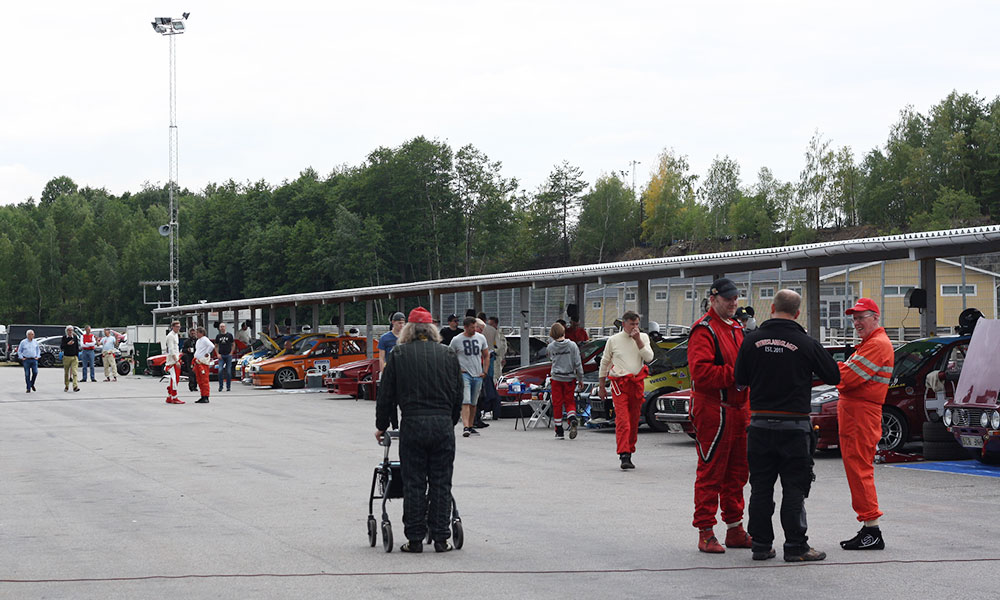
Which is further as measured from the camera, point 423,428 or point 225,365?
point 225,365

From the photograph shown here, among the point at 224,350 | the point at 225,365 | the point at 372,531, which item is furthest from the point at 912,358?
the point at 225,365

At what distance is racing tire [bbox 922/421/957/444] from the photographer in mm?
14445

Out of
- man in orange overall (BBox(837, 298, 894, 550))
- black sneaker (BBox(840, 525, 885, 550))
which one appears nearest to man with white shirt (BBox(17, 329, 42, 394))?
man in orange overall (BBox(837, 298, 894, 550))

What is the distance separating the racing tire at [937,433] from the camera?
14445 mm

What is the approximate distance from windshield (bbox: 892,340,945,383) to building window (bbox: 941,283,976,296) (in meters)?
7.22

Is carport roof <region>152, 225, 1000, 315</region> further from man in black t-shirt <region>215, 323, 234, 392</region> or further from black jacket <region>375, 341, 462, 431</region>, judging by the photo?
black jacket <region>375, 341, 462, 431</region>

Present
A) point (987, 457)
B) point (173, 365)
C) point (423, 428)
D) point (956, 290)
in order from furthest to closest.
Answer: point (173, 365) → point (956, 290) → point (987, 457) → point (423, 428)

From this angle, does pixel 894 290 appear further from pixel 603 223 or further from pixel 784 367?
pixel 603 223

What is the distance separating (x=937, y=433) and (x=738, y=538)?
7251 mm

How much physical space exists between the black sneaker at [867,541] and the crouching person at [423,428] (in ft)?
Answer: 9.18

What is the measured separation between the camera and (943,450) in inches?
569

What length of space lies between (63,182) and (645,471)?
164 metres

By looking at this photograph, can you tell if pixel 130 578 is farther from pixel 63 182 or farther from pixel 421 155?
pixel 63 182

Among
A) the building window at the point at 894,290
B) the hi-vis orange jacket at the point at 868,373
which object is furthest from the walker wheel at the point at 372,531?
the building window at the point at 894,290
